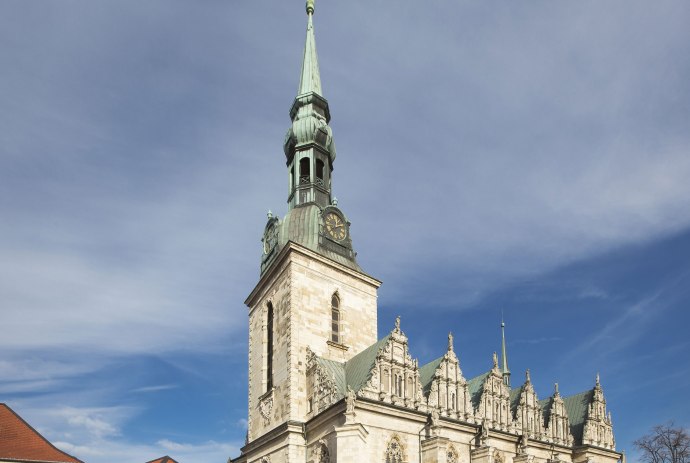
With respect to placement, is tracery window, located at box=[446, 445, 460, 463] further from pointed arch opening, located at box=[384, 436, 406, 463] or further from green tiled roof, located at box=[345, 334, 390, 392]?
green tiled roof, located at box=[345, 334, 390, 392]

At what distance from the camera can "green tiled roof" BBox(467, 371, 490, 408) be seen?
37.6 meters

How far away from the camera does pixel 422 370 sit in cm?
3753

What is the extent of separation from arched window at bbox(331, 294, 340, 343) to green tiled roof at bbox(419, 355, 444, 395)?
526cm

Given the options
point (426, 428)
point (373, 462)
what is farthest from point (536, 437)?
point (373, 462)

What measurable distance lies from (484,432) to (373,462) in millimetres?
7982

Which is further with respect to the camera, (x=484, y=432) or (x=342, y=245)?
(x=342, y=245)

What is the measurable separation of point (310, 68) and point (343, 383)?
25.1 metres

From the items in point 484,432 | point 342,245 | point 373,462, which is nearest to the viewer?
point 373,462

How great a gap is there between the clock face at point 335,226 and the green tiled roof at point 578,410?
20362 mm

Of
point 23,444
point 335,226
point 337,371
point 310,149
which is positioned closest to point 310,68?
point 310,149

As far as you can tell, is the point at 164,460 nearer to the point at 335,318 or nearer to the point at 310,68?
the point at 335,318

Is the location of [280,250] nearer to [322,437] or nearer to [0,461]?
[322,437]

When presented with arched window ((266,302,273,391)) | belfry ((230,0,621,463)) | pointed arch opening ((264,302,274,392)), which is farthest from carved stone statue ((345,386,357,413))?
arched window ((266,302,273,391))

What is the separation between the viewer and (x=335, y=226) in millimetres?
40750
